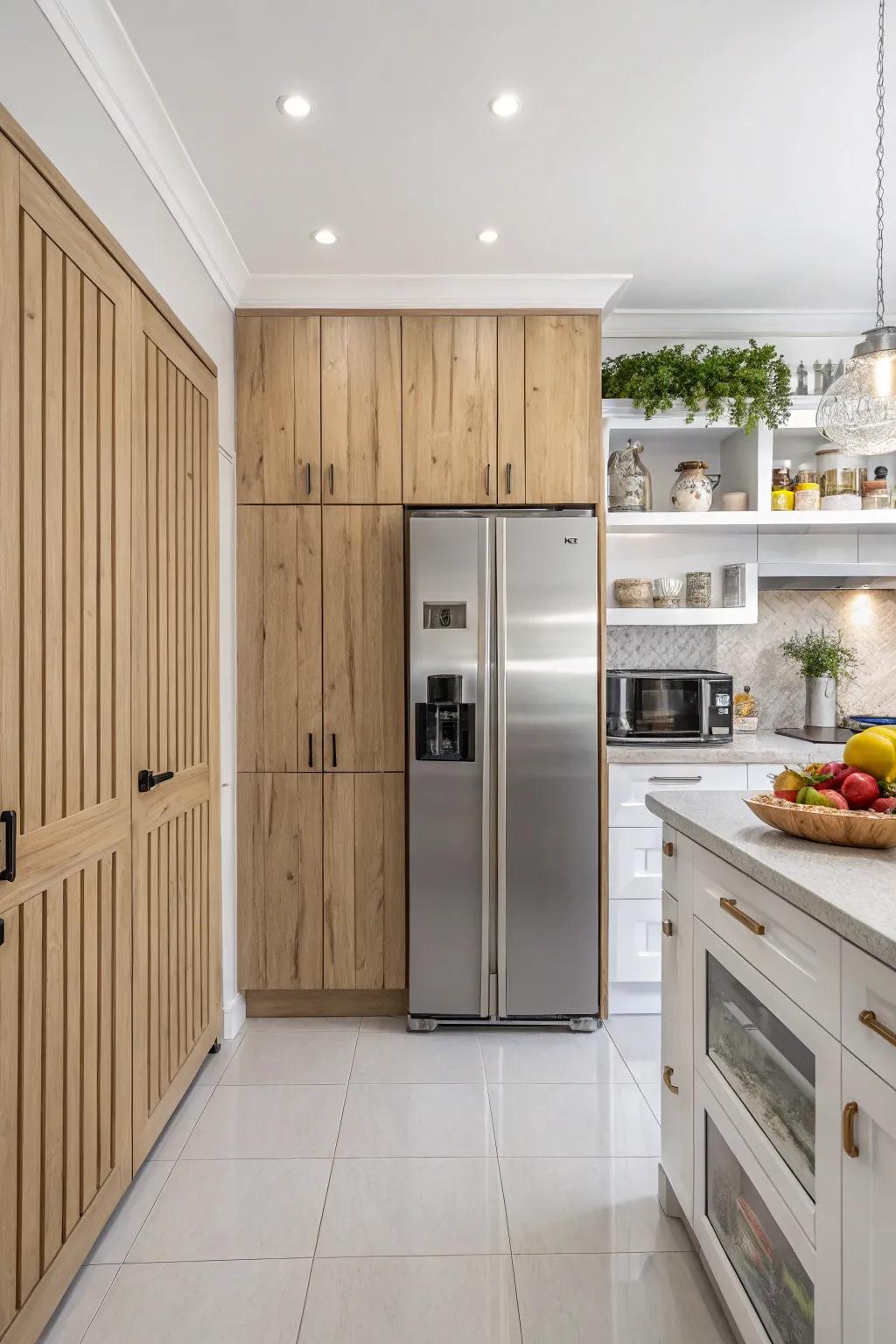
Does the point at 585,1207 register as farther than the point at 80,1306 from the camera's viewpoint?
Yes

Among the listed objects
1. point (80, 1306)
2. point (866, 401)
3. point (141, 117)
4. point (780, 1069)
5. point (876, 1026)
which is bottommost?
A: point (80, 1306)

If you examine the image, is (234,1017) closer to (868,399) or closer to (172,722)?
(172,722)

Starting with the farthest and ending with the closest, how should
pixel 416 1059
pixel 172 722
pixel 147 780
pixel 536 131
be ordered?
pixel 416 1059, pixel 172 722, pixel 536 131, pixel 147 780

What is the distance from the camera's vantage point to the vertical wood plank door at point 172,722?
211 cm

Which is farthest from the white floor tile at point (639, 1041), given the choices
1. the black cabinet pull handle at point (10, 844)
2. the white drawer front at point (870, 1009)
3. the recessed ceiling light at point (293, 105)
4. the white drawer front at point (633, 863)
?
the recessed ceiling light at point (293, 105)

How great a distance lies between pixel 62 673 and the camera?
166 centimetres

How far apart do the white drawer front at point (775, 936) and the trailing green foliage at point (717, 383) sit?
2061 mm

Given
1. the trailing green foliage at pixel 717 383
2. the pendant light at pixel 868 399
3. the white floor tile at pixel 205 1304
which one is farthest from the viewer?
the trailing green foliage at pixel 717 383

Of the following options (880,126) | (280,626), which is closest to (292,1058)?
(280,626)

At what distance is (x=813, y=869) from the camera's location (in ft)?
4.36

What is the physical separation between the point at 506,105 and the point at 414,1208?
9.02 ft

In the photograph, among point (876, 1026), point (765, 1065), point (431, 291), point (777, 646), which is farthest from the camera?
point (777, 646)

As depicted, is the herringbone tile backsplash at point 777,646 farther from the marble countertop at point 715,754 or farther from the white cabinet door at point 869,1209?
the white cabinet door at point 869,1209

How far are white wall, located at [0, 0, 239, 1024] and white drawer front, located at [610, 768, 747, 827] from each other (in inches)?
56.5
